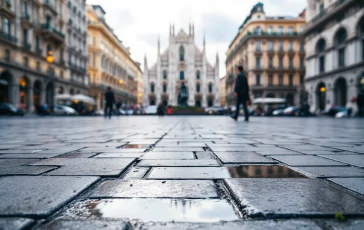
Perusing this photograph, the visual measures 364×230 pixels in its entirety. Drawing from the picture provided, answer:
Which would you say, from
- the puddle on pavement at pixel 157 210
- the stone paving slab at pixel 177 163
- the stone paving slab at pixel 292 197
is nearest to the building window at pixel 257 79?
the stone paving slab at pixel 177 163

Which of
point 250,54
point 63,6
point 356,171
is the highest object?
point 63,6

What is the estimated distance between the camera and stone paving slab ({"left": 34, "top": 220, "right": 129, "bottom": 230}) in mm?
771

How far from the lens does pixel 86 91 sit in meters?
38.4

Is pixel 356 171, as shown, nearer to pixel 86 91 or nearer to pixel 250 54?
pixel 86 91

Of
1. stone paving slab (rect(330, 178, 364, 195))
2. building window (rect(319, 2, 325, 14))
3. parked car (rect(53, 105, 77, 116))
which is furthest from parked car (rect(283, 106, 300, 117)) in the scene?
stone paving slab (rect(330, 178, 364, 195))

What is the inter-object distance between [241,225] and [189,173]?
743 millimetres

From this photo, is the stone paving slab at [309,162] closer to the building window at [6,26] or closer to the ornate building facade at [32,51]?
the ornate building facade at [32,51]

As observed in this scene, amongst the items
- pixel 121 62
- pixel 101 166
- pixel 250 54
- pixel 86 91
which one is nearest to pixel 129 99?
pixel 121 62

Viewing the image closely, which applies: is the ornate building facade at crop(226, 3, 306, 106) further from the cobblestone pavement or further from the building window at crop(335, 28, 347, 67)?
the cobblestone pavement

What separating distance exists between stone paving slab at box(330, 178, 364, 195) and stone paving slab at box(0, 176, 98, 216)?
116 cm

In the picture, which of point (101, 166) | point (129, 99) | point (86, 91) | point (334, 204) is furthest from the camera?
point (129, 99)

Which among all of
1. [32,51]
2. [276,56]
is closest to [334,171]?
[32,51]

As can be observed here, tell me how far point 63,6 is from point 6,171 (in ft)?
117

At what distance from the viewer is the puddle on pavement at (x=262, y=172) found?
1429 millimetres
